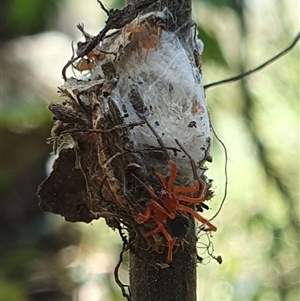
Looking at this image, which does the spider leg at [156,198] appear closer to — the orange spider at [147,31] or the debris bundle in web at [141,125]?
the debris bundle in web at [141,125]

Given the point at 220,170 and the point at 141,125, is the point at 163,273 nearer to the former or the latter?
the point at 141,125

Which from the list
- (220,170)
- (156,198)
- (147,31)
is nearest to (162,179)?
(156,198)

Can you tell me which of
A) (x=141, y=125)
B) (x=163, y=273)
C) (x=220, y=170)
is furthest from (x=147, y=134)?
(x=220, y=170)

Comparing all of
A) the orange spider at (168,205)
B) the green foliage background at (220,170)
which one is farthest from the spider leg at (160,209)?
the green foliage background at (220,170)

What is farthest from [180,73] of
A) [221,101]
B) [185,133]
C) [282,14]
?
[282,14]

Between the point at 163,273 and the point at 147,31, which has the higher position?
the point at 147,31

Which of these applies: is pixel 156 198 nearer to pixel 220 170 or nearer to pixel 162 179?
pixel 162 179

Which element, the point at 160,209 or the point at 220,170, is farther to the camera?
the point at 220,170

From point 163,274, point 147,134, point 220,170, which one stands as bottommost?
point 163,274
